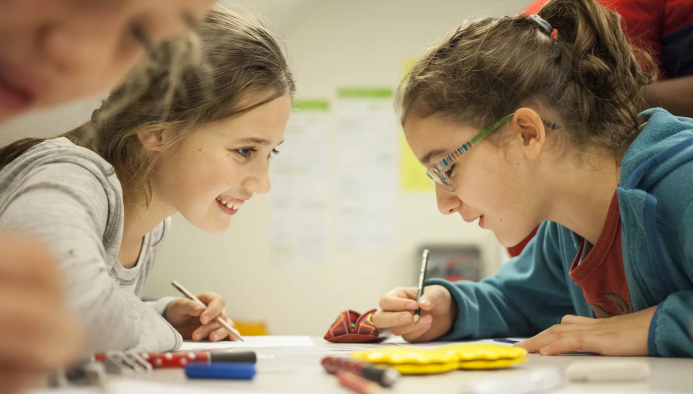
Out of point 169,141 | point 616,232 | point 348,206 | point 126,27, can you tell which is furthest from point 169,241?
point 126,27

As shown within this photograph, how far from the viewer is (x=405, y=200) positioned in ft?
8.07

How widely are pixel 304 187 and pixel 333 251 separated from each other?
309 millimetres

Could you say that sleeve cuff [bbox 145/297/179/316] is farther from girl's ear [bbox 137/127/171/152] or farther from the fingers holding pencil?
girl's ear [bbox 137/127/171/152]

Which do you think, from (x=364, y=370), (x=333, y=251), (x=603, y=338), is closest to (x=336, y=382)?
(x=364, y=370)

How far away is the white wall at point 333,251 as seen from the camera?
2.39m

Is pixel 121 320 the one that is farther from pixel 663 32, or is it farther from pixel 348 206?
pixel 348 206

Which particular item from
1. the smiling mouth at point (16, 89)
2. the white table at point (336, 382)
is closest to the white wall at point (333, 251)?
the white table at point (336, 382)

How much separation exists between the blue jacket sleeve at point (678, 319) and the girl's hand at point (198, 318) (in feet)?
2.19

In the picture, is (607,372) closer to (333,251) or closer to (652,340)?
(652,340)

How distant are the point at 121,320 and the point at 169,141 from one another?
486 millimetres

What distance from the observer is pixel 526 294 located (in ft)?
3.78

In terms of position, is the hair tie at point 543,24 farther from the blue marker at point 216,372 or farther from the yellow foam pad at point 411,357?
the blue marker at point 216,372

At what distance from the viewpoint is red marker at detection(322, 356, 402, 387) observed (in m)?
0.41

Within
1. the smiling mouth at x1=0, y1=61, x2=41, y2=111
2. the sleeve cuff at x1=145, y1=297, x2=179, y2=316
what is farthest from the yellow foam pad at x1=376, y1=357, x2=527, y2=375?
the sleeve cuff at x1=145, y1=297, x2=179, y2=316
